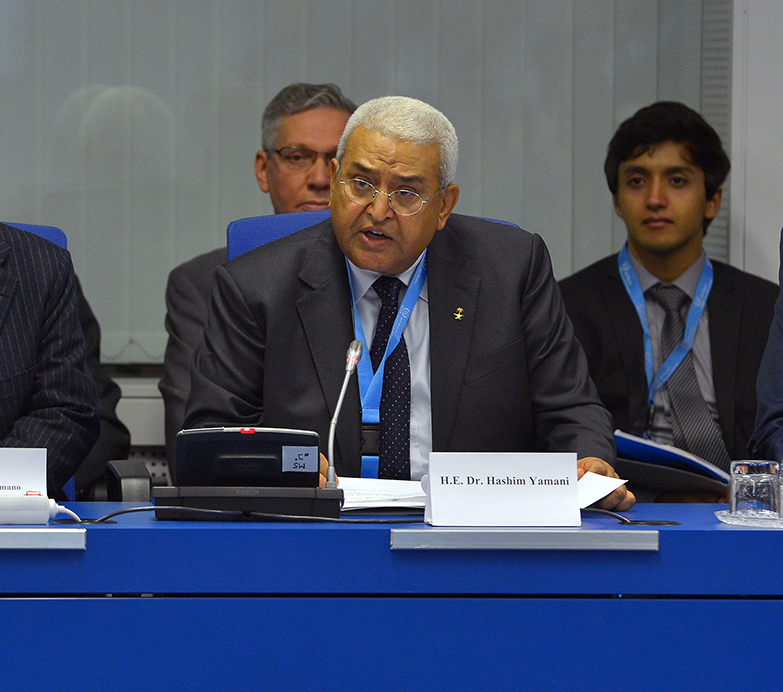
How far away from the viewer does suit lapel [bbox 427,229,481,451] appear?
86.2 inches

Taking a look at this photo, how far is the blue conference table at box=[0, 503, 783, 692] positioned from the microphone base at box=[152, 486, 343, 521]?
→ 90 mm

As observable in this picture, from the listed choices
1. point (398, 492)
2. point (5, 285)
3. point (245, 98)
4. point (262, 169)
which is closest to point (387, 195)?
point (398, 492)

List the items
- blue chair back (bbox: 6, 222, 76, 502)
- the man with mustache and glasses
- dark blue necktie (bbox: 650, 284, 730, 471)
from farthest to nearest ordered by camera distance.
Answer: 1. the man with mustache and glasses
2. dark blue necktie (bbox: 650, 284, 730, 471)
3. blue chair back (bbox: 6, 222, 76, 502)

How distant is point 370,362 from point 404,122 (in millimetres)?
494

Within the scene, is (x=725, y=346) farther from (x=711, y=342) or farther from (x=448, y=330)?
(x=448, y=330)

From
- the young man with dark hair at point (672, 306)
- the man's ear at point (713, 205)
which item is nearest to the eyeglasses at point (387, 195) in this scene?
the young man with dark hair at point (672, 306)

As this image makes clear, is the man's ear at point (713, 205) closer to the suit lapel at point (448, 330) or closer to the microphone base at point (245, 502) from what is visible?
the suit lapel at point (448, 330)

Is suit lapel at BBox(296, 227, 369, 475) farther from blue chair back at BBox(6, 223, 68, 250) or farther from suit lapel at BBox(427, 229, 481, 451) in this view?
blue chair back at BBox(6, 223, 68, 250)

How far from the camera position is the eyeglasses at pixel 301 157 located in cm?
313

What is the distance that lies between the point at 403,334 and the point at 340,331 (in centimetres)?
15

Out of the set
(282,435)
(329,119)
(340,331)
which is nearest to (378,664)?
(282,435)

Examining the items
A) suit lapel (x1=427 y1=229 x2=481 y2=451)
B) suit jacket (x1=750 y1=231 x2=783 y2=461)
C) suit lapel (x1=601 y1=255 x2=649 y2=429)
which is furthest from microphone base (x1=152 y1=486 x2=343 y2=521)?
suit lapel (x1=601 y1=255 x2=649 y2=429)

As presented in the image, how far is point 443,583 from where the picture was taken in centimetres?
130

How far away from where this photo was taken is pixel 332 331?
217cm
